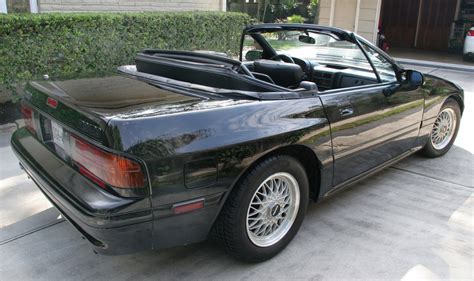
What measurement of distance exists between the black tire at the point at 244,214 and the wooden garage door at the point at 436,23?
15.0m

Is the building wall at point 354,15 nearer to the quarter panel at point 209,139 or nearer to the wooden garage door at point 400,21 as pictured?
the wooden garage door at point 400,21

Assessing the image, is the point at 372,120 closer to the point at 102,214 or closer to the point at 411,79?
the point at 411,79

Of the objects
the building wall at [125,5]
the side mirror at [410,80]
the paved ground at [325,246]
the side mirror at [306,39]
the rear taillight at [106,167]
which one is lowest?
the paved ground at [325,246]

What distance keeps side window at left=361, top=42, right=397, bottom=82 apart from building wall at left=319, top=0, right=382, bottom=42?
10.0 metres

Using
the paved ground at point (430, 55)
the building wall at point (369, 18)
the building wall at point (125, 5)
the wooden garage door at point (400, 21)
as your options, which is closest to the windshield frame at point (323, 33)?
the building wall at point (125, 5)

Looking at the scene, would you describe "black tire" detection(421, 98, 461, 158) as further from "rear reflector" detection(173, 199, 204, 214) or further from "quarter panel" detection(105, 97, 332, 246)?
"rear reflector" detection(173, 199, 204, 214)

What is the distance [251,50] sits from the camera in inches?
181

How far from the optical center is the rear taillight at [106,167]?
7.19 feet

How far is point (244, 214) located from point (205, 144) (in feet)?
1.78

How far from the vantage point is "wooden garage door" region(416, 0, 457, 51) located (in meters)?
15.4

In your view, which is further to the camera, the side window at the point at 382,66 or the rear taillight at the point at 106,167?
the side window at the point at 382,66

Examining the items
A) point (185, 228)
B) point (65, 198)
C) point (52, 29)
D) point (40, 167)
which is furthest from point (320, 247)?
point (52, 29)

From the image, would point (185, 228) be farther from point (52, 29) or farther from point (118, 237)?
point (52, 29)

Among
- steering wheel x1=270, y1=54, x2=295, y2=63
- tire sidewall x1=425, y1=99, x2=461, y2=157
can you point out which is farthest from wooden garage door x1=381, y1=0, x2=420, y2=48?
steering wheel x1=270, y1=54, x2=295, y2=63
